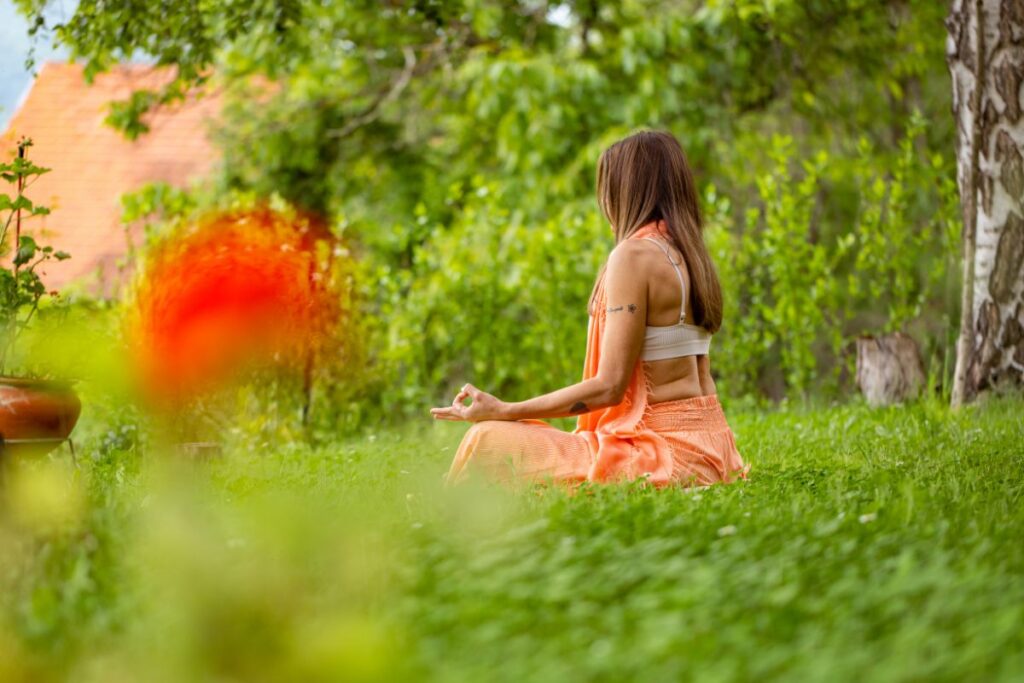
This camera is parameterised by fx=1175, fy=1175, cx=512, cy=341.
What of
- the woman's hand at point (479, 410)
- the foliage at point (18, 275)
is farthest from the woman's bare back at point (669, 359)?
the foliage at point (18, 275)

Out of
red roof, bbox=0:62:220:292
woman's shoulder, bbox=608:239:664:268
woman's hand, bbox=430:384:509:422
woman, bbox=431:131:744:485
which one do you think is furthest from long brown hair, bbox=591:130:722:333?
red roof, bbox=0:62:220:292

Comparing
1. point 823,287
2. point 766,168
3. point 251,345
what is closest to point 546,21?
point 766,168

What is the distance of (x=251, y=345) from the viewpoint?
783cm

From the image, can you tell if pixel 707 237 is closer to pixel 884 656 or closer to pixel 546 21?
pixel 546 21

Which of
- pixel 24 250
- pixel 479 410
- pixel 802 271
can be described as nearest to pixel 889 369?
pixel 802 271

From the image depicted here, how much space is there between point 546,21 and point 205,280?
6.37 meters

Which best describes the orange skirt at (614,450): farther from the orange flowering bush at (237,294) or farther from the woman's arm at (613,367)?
the orange flowering bush at (237,294)

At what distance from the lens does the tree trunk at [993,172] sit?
6.92 meters

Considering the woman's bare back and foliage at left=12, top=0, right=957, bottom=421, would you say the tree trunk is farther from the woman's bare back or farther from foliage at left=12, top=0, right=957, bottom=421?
the woman's bare back

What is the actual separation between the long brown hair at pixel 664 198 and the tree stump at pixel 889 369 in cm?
436

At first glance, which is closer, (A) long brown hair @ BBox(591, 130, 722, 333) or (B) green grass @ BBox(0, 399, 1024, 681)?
(B) green grass @ BBox(0, 399, 1024, 681)

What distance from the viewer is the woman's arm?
4.24 meters

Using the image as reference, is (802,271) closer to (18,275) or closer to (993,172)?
(993,172)

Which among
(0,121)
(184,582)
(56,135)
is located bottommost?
(184,582)
